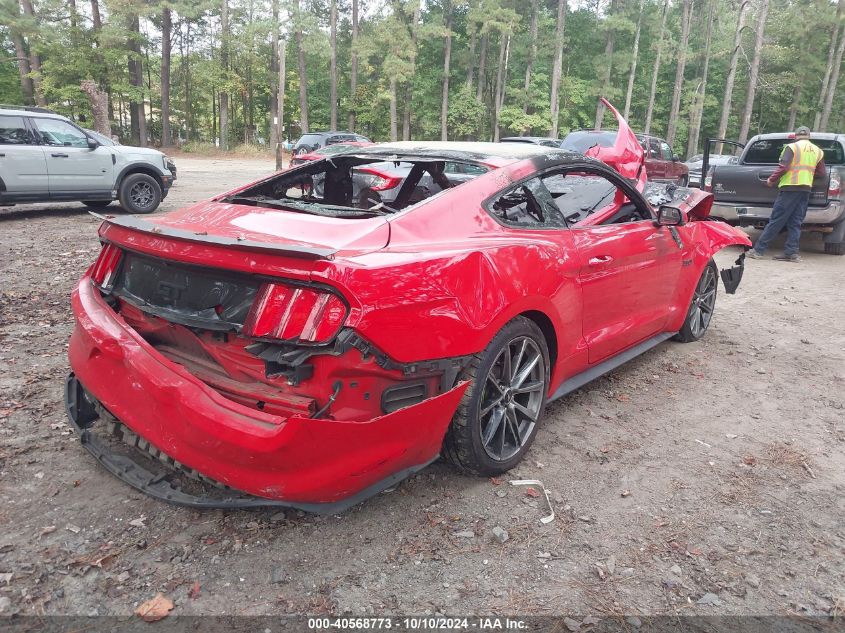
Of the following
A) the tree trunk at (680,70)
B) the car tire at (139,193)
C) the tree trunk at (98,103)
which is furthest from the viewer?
the tree trunk at (680,70)

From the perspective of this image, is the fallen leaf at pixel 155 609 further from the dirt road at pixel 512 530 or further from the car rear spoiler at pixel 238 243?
the car rear spoiler at pixel 238 243

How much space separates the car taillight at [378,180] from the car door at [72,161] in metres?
7.67

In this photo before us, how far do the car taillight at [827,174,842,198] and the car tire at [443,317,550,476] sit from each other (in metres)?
8.21

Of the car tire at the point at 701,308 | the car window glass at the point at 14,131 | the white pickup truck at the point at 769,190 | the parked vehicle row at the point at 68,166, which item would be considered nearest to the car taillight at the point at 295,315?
the car tire at the point at 701,308

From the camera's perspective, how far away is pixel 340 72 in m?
49.5

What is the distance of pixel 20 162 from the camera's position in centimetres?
954

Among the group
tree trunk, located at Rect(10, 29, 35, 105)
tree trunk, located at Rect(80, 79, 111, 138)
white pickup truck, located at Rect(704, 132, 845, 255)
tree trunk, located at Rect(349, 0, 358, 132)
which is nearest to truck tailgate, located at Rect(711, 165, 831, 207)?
white pickup truck, located at Rect(704, 132, 845, 255)

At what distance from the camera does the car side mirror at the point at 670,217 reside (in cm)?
390

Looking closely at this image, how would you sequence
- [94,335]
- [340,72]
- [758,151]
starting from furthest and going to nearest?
[340,72], [758,151], [94,335]

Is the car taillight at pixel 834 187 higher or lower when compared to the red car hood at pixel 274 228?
higher

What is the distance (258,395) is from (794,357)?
174 inches

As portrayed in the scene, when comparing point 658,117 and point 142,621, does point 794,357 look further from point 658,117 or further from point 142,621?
point 658,117

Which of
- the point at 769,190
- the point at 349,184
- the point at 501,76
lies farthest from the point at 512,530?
the point at 501,76

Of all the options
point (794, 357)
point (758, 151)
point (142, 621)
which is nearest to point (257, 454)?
point (142, 621)
